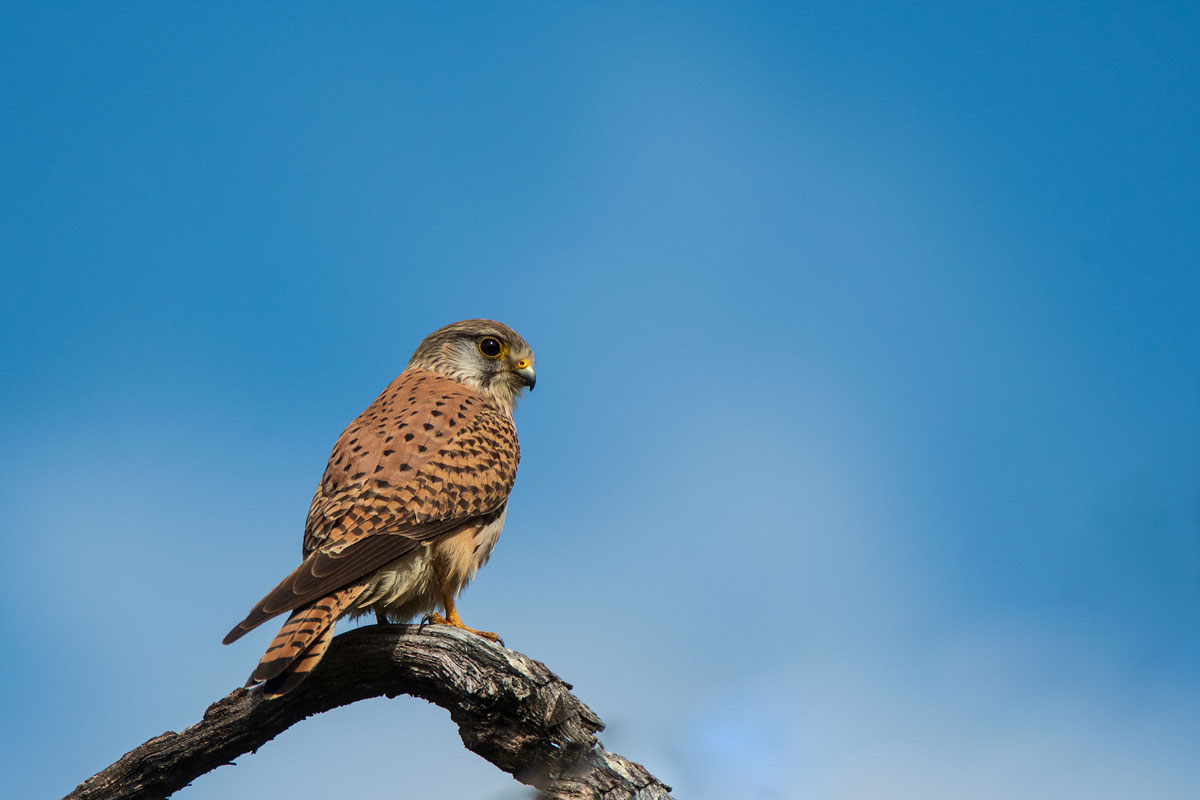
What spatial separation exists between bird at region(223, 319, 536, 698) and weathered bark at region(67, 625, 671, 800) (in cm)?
31

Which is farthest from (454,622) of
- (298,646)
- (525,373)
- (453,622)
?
(525,373)

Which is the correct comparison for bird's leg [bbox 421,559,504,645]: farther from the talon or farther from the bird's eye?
the bird's eye

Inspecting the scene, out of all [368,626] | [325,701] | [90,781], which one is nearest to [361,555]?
[368,626]

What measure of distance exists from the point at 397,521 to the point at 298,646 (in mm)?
914

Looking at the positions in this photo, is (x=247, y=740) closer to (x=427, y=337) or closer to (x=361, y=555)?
(x=361, y=555)

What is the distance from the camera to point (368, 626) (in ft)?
15.1

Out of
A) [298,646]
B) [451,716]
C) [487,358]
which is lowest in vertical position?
[298,646]

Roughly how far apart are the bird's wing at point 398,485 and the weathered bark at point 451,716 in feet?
1.25

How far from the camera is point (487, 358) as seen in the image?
6.71 meters

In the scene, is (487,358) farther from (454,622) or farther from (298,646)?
(298,646)

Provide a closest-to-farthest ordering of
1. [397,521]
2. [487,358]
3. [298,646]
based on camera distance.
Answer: [298,646]
[397,521]
[487,358]

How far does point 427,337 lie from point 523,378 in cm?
73

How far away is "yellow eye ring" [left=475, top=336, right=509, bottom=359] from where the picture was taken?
22.0ft

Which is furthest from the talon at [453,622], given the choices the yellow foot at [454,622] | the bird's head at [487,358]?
the bird's head at [487,358]
